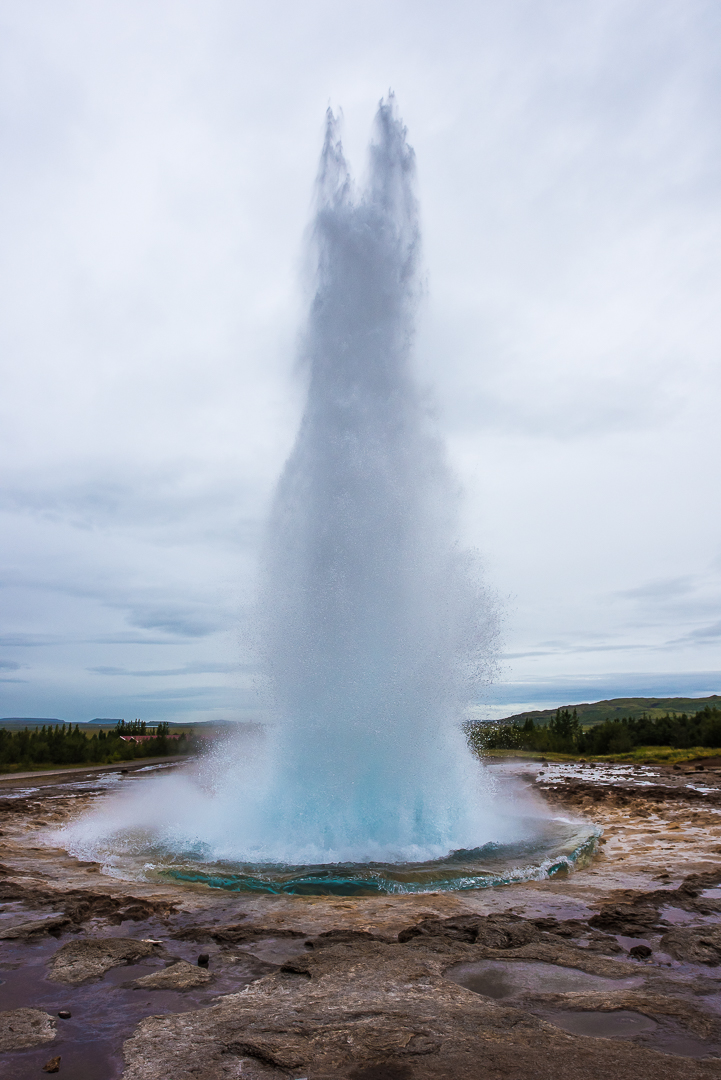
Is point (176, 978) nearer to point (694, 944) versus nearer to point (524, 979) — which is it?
point (524, 979)

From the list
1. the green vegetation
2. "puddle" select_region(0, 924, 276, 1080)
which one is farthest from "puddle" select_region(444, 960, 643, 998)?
the green vegetation

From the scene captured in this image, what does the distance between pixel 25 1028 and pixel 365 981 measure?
295 centimetres

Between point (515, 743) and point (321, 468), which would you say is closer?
point (321, 468)

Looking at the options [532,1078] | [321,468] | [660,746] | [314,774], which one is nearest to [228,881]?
[314,774]

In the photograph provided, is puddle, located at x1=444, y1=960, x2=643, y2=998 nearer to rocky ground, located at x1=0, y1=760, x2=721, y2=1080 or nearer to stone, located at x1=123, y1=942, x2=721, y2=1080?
rocky ground, located at x1=0, y1=760, x2=721, y2=1080

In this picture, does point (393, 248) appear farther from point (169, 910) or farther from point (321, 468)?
point (169, 910)

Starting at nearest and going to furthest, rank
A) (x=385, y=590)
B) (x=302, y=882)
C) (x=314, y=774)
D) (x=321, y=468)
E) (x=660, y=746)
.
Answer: (x=302, y=882) → (x=314, y=774) → (x=385, y=590) → (x=321, y=468) → (x=660, y=746)

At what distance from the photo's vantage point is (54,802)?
23.8 m

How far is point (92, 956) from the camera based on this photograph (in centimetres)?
667

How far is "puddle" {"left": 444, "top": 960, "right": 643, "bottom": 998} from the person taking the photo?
570 centimetres

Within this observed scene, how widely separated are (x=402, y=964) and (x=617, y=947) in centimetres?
245

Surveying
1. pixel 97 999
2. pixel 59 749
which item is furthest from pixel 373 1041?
pixel 59 749

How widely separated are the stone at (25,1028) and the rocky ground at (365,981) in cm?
2

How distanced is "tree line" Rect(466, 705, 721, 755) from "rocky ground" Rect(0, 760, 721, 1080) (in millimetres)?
47742
